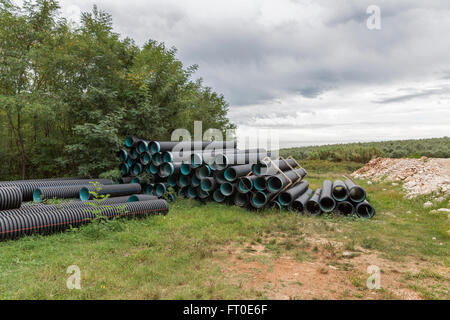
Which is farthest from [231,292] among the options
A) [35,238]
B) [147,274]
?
[35,238]

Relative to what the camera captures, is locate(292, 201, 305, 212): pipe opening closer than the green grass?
No

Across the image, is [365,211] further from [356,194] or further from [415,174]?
[415,174]

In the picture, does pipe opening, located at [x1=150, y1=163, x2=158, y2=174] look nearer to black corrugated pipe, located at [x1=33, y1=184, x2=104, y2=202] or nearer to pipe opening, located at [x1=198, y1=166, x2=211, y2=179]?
pipe opening, located at [x1=198, y1=166, x2=211, y2=179]

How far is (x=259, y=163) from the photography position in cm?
786

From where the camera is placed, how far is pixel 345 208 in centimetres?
734

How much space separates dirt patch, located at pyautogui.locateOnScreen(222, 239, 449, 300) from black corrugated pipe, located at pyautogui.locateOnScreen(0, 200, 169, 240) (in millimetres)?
2560

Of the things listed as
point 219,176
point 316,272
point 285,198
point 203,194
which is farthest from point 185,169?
point 316,272

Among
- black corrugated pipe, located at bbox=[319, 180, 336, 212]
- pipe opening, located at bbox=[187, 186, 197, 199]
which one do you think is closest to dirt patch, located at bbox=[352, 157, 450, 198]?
black corrugated pipe, located at bbox=[319, 180, 336, 212]

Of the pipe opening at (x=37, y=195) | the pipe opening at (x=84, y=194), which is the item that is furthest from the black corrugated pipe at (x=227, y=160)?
the pipe opening at (x=37, y=195)

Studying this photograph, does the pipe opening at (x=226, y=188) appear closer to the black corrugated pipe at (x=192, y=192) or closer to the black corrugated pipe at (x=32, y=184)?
the black corrugated pipe at (x=192, y=192)

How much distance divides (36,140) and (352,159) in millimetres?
20165

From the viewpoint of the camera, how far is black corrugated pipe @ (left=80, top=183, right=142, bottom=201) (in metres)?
7.20

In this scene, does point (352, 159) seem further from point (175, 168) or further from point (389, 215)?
point (175, 168)

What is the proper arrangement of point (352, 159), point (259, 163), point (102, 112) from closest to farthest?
point (259, 163)
point (102, 112)
point (352, 159)
